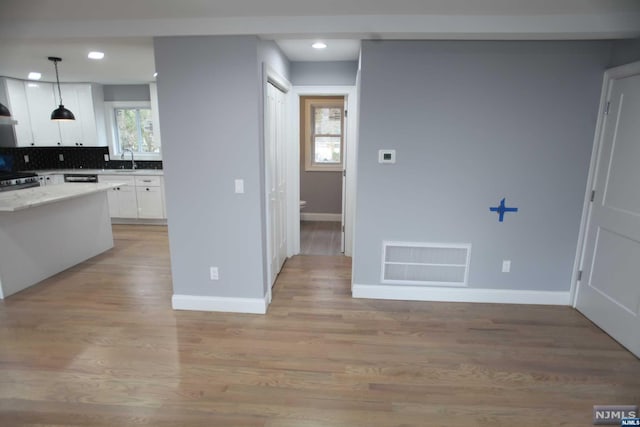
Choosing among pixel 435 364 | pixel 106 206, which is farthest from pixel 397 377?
pixel 106 206

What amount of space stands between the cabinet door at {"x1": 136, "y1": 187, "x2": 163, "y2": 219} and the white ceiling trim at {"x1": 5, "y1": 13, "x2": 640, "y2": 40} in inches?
135

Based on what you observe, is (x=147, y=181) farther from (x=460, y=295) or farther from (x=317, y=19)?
(x=460, y=295)

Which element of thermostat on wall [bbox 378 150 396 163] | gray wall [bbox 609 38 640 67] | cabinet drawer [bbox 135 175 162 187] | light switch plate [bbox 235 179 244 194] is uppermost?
gray wall [bbox 609 38 640 67]

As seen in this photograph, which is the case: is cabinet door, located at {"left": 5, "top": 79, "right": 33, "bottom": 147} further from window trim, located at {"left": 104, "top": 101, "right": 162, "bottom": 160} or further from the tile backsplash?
window trim, located at {"left": 104, "top": 101, "right": 162, "bottom": 160}

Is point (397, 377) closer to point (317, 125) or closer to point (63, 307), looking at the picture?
point (63, 307)

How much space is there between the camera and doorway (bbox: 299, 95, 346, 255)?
641 cm

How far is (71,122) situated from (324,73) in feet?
15.3

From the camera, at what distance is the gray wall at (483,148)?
114 inches

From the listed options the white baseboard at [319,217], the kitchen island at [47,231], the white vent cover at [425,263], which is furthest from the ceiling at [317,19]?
the white baseboard at [319,217]

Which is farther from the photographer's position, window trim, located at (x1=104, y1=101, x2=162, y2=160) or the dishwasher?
window trim, located at (x1=104, y1=101, x2=162, y2=160)

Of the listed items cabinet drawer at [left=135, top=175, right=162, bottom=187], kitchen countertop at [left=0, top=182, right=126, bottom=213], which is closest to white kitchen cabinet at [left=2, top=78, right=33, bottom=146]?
cabinet drawer at [left=135, top=175, right=162, bottom=187]

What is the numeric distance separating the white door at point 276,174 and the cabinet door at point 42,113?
4.53 metres

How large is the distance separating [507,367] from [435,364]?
48 centimetres

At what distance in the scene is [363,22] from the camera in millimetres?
2582
